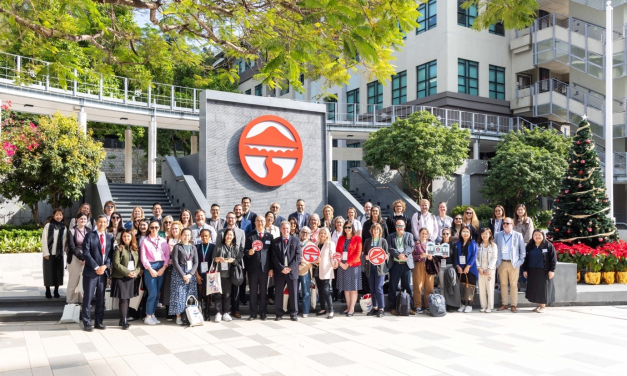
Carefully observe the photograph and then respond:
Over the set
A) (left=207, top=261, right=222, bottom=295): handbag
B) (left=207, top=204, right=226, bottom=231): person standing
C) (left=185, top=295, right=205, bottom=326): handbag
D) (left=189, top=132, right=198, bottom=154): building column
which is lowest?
(left=185, top=295, right=205, bottom=326): handbag

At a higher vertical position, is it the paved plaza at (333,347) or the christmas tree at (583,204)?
the christmas tree at (583,204)

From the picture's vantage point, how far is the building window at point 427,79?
31.8 meters

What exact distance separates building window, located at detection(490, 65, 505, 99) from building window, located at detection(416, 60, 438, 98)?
4.40 metres

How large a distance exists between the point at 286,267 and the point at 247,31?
431cm

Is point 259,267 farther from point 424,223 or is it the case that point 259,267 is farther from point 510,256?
point 510,256

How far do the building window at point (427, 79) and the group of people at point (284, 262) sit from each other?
2216 centimetres

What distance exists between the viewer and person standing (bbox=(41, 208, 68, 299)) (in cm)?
1035

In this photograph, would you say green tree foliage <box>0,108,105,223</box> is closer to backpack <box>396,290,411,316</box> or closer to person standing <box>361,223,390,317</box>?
person standing <box>361,223,390,317</box>

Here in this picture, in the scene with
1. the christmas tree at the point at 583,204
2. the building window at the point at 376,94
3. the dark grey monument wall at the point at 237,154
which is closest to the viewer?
the christmas tree at the point at 583,204

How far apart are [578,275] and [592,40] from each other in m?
23.6

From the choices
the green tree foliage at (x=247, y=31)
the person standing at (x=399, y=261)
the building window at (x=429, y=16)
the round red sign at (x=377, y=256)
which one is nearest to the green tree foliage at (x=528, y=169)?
the building window at (x=429, y=16)

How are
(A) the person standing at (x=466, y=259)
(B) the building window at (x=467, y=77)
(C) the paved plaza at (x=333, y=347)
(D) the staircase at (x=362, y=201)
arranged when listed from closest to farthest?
(C) the paved plaza at (x=333, y=347), (A) the person standing at (x=466, y=259), (D) the staircase at (x=362, y=201), (B) the building window at (x=467, y=77)

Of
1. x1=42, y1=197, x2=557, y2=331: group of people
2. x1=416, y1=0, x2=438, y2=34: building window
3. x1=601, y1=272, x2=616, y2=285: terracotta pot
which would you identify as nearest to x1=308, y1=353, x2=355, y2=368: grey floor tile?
x1=42, y1=197, x2=557, y2=331: group of people

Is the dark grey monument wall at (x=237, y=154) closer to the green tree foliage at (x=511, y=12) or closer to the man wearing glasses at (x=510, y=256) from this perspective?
the man wearing glasses at (x=510, y=256)
